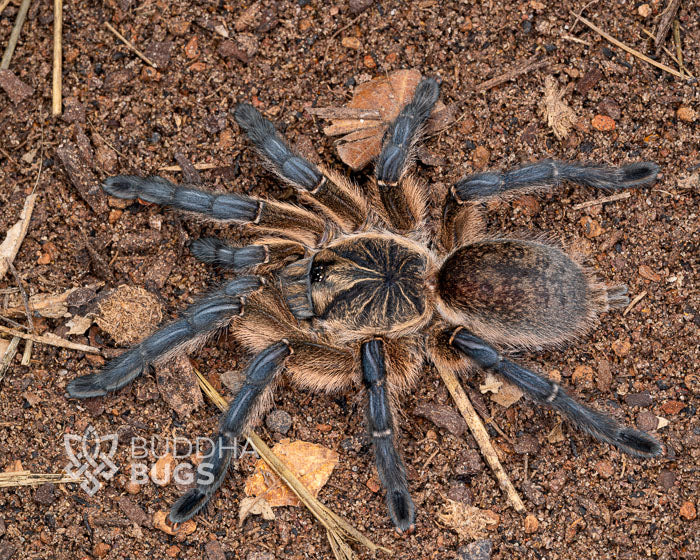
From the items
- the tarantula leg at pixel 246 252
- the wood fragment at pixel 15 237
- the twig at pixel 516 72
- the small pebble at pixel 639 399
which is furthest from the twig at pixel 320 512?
the twig at pixel 516 72

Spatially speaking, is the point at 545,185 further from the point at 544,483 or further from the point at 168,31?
the point at 168,31

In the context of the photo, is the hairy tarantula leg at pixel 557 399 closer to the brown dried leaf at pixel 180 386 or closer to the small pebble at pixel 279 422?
the small pebble at pixel 279 422

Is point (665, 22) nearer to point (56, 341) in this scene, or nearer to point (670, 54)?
point (670, 54)

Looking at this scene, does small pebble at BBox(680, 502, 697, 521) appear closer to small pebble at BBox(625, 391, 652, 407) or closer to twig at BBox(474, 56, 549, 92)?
small pebble at BBox(625, 391, 652, 407)

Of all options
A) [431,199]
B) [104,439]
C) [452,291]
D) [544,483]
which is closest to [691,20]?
[431,199]

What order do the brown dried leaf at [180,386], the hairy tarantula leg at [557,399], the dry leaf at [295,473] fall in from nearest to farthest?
the hairy tarantula leg at [557,399], the dry leaf at [295,473], the brown dried leaf at [180,386]

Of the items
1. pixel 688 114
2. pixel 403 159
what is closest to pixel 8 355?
pixel 403 159
